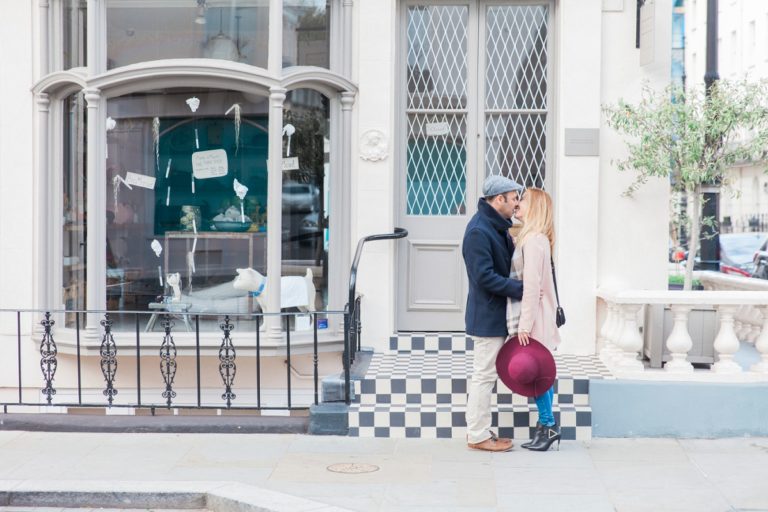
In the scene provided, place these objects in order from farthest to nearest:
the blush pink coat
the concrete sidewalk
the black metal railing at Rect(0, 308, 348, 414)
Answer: the black metal railing at Rect(0, 308, 348, 414)
the blush pink coat
the concrete sidewalk

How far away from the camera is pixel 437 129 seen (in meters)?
9.37

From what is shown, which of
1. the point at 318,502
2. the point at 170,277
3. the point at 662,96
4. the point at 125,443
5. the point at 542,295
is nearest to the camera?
the point at 318,502

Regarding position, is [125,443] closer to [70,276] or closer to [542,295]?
[70,276]

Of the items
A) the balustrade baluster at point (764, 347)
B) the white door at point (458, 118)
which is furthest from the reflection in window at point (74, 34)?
the balustrade baluster at point (764, 347)

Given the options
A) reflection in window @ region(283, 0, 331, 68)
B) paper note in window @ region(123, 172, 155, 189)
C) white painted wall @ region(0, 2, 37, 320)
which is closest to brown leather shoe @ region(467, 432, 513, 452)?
reflection in window @ region(283, 0, 331, 68)

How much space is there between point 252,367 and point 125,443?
5.80 feet

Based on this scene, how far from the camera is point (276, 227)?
29.3 ft

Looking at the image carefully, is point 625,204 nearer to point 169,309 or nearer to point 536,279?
point 536,279

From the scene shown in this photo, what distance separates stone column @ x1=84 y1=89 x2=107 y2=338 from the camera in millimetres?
A: 8945

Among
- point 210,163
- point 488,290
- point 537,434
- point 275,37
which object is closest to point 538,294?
point 488,290

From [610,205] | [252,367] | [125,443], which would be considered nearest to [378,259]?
[252,367]

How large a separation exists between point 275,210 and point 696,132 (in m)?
3.61

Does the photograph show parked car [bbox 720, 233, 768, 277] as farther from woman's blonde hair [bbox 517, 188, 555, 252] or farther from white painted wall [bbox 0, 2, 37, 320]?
white painted wall [bbox 0, 2, 37, 320]

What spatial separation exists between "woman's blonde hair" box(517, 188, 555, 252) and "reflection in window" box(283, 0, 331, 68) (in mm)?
2825
